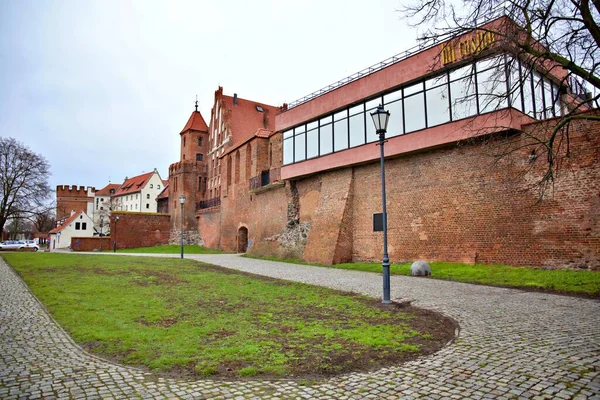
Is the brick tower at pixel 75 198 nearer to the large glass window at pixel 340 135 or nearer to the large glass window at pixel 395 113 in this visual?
the large glass window at pixel 340 135

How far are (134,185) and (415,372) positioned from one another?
273ft

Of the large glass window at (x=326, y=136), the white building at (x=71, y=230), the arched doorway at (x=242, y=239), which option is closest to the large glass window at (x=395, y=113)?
the large glass window at (x=326, y=136)

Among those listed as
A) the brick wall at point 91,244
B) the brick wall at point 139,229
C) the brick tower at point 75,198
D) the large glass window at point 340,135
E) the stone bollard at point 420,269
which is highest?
the brick tower at point 75,198

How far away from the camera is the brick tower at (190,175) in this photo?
47312mm

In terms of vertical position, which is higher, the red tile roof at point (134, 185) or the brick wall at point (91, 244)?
the red tile roof at point (134, 185)

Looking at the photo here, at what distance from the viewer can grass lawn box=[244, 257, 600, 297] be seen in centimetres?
1056

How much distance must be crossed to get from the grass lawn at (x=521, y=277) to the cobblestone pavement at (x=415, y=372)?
13.9ft

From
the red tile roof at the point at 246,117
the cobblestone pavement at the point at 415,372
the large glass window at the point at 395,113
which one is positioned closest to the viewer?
the cobblestone pavement at the point at 415,372

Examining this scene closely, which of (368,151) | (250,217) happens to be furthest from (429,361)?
(250,217)

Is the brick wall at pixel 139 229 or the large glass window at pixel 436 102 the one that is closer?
the large glass window at pixel 436 102

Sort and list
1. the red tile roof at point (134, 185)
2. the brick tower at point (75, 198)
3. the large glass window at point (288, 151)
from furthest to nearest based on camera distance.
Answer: the brick tower at point (75, 198) < the red tile roof at point (134, 185) < the large glass window at point (288, 151)

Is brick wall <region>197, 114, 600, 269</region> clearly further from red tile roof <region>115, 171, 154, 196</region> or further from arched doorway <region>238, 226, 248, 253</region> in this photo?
red tile roof <region>115, 171, 154, 196</region>

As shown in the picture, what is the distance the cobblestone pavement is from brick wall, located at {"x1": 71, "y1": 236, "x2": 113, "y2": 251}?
1560 inches

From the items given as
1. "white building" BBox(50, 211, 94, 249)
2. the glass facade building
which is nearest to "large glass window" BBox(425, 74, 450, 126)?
the glass facade building
